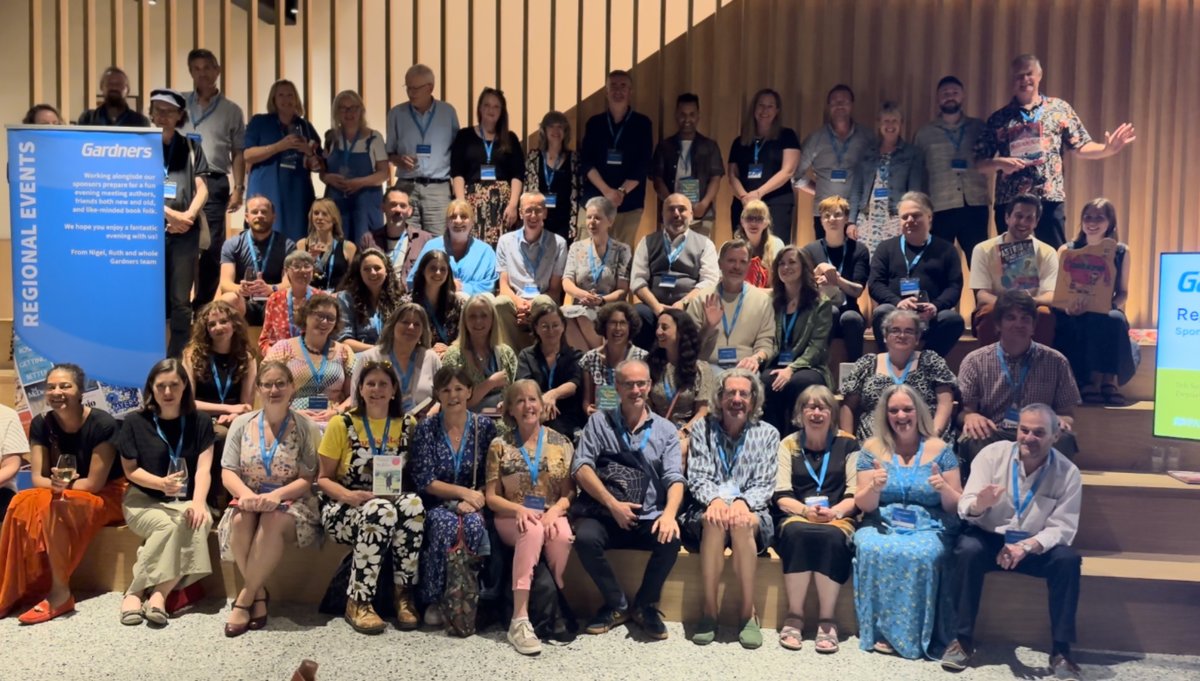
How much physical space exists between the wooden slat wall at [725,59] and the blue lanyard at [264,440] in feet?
10.5

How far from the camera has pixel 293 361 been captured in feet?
15.5

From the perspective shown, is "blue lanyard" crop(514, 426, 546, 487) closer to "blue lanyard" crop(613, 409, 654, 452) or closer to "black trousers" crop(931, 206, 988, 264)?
"blue lanyard" crop(613, 409, 654, 452)

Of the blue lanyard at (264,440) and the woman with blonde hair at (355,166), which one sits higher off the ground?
the woman with blonde hair at (355,166)

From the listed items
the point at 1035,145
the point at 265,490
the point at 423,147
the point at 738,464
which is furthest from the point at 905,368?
the point at 423,147

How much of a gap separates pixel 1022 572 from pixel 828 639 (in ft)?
2.49

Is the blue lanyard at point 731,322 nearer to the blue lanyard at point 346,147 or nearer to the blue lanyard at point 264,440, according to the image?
the blue lanyard at point 264,440

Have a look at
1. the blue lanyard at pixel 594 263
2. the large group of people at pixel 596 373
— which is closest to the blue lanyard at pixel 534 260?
the large group of people at pixel 596 373

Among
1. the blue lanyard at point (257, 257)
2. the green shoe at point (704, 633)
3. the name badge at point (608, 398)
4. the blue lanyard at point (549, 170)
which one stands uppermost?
the blue lanyard at point (549, 170)

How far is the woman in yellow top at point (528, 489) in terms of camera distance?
392 cm

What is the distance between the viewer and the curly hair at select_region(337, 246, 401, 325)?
5195mm

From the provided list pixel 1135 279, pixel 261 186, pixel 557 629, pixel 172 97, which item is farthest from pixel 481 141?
pixel 1135 279

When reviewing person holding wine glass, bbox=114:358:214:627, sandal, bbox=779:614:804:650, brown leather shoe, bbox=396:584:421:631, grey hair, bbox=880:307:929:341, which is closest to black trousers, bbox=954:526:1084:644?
sandal, bbox=779:614:804:650

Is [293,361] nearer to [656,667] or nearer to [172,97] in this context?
[172,97]

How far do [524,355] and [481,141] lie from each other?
1709 millimetres
